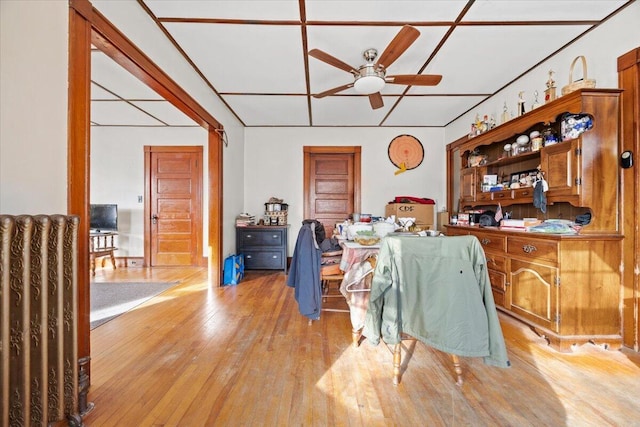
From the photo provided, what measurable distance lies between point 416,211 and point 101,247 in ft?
18.5

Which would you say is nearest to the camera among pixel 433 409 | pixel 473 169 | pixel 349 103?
pixel 433 409

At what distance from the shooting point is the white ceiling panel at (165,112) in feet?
12.8

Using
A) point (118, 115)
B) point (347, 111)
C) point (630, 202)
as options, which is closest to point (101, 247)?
point (118, 115)

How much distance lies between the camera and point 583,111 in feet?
6.59

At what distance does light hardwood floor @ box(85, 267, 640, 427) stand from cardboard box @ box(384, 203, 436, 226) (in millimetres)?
2223

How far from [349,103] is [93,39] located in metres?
2.84

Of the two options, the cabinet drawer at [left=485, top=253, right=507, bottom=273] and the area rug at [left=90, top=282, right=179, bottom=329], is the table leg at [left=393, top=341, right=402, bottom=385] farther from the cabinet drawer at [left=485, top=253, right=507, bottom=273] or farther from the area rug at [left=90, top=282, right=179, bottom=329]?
the area rug at [left=90, top=282, right=179, bottom=329]

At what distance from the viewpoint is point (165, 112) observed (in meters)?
4.24

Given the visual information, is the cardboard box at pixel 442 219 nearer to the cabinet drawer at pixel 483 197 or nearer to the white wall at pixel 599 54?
the cabinet drawer at pixel 483 197

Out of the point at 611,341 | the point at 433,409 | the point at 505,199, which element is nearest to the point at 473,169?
the point at 505,199

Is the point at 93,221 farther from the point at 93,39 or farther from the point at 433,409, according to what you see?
the point at 433,409

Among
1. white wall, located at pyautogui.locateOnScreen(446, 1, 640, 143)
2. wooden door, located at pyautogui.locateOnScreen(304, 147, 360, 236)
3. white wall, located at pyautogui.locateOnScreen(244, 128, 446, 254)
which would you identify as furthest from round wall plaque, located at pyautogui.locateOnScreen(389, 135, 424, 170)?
white wall, located at pyautogui.locateOnScreen(446, 1, 640, 143)

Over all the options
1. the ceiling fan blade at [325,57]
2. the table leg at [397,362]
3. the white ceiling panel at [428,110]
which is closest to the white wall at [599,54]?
the white ceiling panel at [428,110]

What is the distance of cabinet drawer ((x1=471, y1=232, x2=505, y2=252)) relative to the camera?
8.45ft
